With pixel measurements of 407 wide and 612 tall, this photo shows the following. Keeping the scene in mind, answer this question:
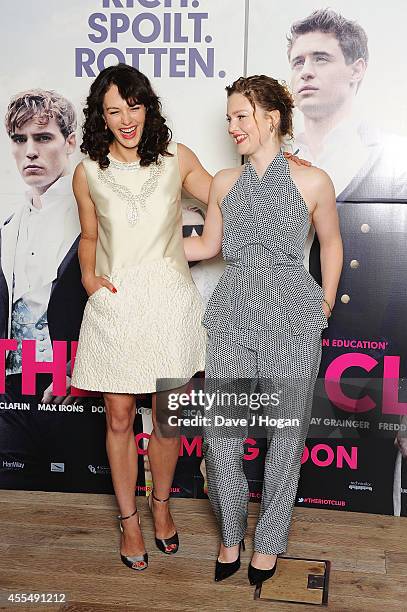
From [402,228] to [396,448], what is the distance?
85cm

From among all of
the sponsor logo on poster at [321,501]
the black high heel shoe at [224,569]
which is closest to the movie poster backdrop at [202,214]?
the sponsor logo on poster at [321,501]

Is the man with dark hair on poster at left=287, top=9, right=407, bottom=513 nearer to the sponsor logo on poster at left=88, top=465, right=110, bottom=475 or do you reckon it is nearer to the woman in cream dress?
the woman in cream dress

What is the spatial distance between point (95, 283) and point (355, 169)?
3.59 feet

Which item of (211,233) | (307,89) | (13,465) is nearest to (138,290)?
(211,233)

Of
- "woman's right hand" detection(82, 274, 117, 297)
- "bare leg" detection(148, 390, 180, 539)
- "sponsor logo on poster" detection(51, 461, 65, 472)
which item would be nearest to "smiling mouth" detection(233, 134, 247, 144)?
"woman's right hand" detection(82, 274, 117, 297)

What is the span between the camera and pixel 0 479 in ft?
11.7

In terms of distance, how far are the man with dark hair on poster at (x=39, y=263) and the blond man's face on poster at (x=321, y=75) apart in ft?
2.93

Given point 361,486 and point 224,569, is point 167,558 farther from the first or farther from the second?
point 361,486

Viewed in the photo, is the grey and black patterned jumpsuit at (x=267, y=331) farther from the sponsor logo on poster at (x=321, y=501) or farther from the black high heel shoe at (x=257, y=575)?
the sponsor logo on poster at (x=321, y=501)

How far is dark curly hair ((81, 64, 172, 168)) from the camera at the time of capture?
8.85 feet

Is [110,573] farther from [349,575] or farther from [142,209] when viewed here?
[142,209]

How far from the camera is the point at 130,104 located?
2.69 metres

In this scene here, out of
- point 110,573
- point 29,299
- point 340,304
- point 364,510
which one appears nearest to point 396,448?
point 364,510

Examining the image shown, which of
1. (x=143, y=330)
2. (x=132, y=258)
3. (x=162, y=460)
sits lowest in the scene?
(x=162, y=460)
